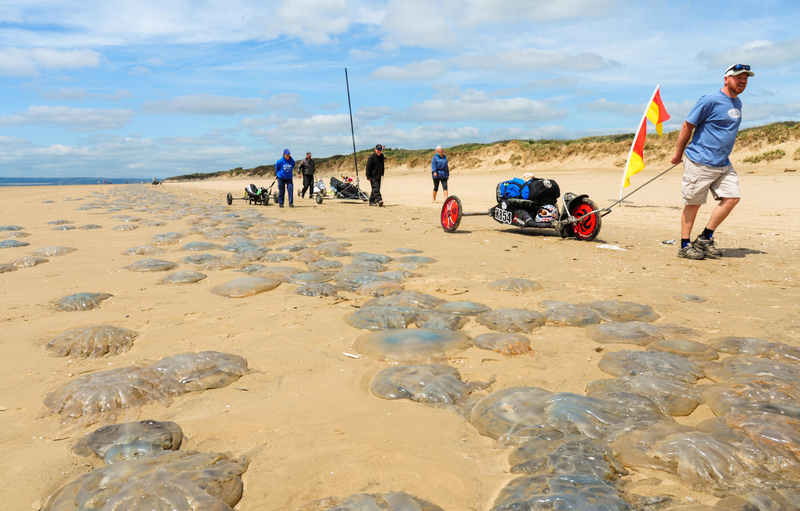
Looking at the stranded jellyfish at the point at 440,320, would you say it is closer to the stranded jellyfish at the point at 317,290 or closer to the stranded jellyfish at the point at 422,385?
the stranded jellyfish at the point at 422,385

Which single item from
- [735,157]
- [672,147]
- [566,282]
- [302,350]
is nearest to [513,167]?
[672,147]

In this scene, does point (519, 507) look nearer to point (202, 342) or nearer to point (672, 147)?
point (202, 342)

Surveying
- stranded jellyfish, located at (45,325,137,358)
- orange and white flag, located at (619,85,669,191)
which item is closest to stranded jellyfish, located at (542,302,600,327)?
stranded jellyfish, located at (45,325,137,358)

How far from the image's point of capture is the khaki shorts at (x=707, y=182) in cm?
510

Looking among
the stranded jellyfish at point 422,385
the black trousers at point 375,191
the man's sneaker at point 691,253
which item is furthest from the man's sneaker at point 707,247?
the black trousers at point 375,191

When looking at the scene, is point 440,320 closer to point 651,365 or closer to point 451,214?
point 651,365

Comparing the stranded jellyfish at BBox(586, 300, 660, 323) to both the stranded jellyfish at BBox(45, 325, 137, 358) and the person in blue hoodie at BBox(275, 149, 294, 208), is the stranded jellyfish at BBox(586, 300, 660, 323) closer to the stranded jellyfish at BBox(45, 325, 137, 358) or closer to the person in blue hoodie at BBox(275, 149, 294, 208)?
the stranded jellyfish at BBox(45, 325, 137, 358)

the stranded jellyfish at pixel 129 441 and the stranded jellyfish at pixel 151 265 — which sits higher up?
the stranded jellyfish at pixel 151 265

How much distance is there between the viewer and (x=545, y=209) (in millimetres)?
6973

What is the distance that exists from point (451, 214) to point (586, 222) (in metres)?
2.02

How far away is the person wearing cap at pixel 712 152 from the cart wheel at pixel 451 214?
3.05 m

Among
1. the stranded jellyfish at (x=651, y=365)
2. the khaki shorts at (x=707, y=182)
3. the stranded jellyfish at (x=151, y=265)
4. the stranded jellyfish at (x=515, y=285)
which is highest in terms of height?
the khaki shorts at (x=707, y=182)

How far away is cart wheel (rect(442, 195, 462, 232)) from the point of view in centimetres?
736

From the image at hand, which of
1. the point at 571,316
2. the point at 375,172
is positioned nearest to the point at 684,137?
the point at 571,316
